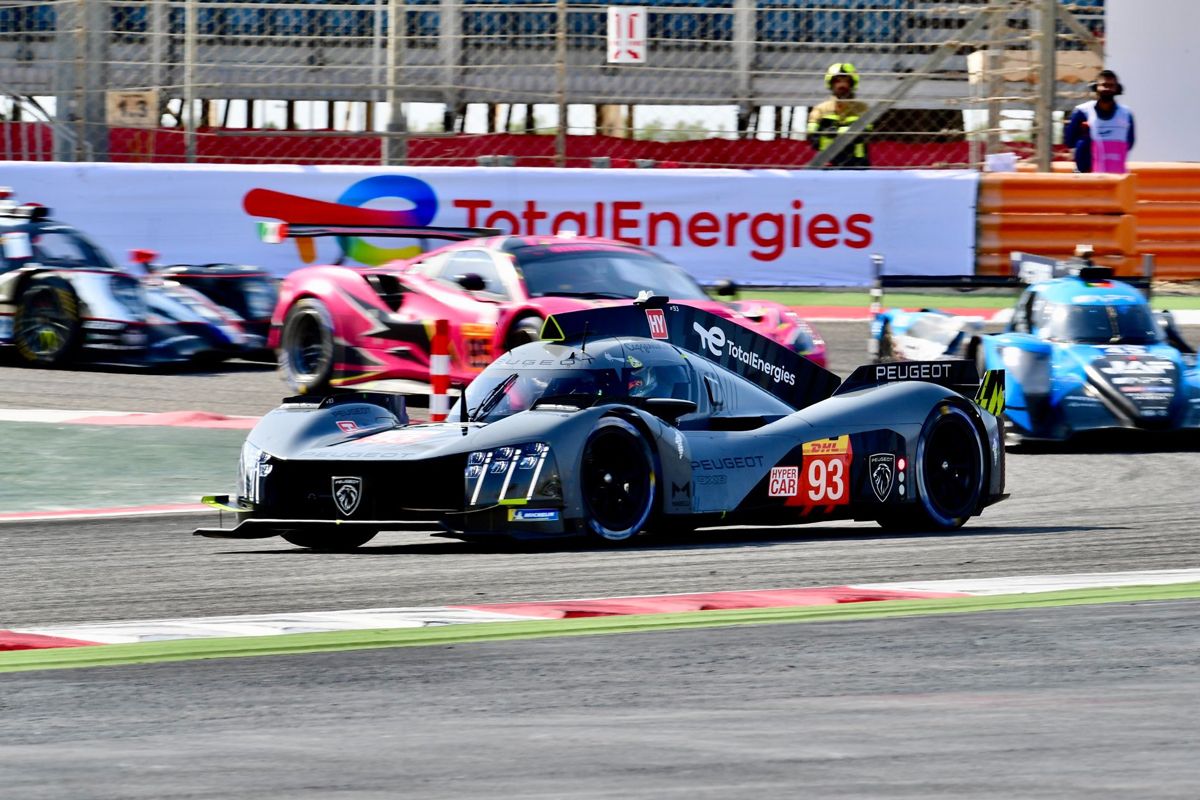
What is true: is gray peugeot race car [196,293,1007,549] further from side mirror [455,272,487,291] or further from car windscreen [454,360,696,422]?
side mirror [455,272,487,291]

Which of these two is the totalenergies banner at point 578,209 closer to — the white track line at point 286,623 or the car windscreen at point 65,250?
the car windscreen at point 65,250

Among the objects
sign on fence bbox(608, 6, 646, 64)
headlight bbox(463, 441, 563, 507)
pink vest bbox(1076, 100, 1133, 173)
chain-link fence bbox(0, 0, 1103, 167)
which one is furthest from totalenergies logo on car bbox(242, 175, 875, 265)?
headlight bbox(463, 441, 563, 507)

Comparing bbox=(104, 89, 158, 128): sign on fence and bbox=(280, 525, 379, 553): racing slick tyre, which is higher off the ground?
bbox=(104, 89, 158, 128): sign on fence

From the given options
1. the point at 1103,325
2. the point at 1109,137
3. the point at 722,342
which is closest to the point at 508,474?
the point at 722,342

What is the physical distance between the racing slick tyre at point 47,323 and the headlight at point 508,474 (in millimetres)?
8049

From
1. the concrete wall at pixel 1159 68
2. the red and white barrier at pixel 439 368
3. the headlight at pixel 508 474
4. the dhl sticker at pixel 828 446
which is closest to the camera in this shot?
the headlight at pixel 508 474

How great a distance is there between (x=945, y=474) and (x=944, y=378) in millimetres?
576

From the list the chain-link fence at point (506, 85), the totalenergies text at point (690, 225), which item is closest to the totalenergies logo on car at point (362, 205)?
the totalenergies text at point (690, 225)

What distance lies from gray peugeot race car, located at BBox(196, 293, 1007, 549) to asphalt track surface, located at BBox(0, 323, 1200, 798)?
0.72 feet

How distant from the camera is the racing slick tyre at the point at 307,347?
13844mm

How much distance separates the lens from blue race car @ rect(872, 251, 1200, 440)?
39.9 ft

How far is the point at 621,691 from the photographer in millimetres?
5215

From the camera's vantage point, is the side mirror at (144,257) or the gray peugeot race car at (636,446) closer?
the gray peugeot race car at (636,446)

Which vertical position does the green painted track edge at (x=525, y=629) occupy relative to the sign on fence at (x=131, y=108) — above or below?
below
